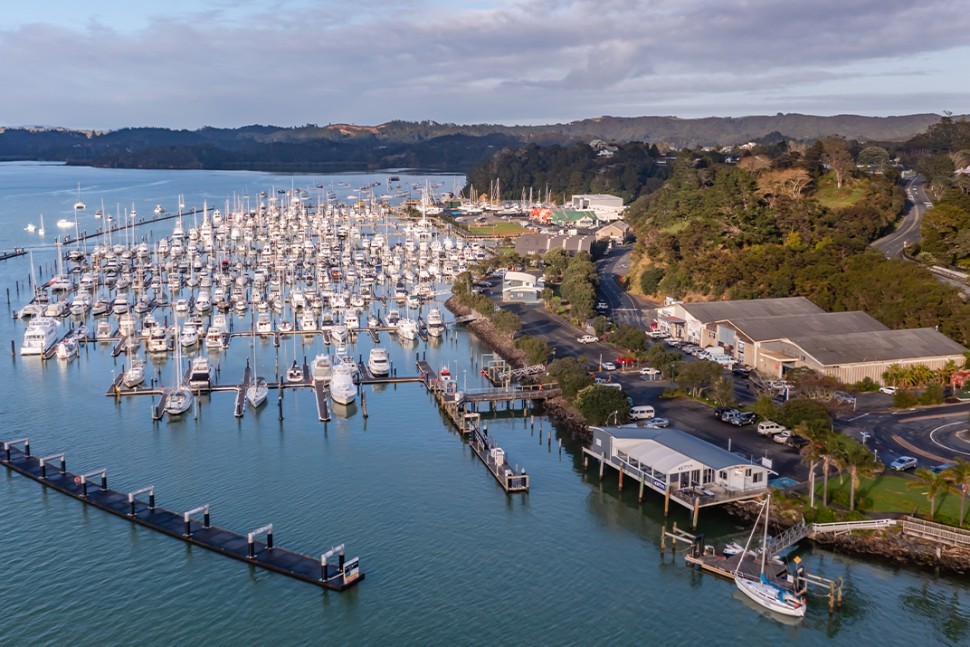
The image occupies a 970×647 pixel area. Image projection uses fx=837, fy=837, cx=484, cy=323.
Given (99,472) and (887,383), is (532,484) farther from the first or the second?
(887,383)

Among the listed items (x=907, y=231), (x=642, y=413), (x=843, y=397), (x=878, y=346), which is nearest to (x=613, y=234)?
(x=907, y=231)

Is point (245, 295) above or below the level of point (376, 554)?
above

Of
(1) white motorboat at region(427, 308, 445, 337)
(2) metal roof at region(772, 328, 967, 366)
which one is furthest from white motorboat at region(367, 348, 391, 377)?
(2) metal roof at region(772, 328, 967, 366)

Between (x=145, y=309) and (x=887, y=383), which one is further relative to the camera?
(x=145, y=309)

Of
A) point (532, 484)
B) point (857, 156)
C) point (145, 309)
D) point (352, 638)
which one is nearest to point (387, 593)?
point (352, 638)

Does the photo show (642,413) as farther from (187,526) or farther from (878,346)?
(187,526)

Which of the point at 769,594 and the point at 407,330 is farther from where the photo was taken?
the point at 407,330

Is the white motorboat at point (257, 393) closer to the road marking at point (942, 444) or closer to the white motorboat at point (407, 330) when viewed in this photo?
the white motorboat at point (407, 330)

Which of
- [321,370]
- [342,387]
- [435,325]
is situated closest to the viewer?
[342,387]
